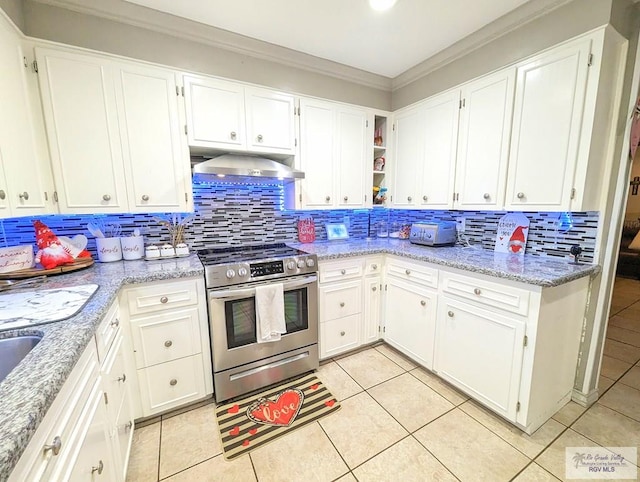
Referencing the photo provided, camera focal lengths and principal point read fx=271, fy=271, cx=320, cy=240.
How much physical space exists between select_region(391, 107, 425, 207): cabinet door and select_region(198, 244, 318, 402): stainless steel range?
1247mm

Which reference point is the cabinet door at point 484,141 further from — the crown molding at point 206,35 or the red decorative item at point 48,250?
the red decorative item at point 48,250

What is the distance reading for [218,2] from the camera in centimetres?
168

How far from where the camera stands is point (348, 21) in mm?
1863

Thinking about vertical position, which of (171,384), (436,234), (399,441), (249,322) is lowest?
(399,441)

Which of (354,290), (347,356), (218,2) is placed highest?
(218,2)

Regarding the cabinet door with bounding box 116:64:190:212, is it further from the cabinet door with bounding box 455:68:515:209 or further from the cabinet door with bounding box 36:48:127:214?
the cabinet door with bounding box 455:68:515:209

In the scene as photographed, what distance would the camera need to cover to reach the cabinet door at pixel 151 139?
Result: 1.76 metres

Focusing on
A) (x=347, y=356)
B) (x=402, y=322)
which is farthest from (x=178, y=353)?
(x=402, y=322)

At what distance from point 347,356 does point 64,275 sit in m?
2.14

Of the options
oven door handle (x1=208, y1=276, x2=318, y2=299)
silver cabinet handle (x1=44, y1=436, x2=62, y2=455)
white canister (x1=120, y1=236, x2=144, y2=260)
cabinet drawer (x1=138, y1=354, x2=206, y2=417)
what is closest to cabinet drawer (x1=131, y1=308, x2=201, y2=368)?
cabinet drawer (x1=138, y1=354, x2=206, y2=417)

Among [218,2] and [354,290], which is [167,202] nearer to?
[218,2]

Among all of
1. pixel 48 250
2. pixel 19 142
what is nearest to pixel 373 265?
pixel 48 250

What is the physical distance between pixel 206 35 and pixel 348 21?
3.31 ft

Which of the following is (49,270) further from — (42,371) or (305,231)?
(305,231)
